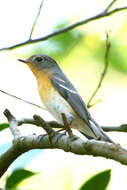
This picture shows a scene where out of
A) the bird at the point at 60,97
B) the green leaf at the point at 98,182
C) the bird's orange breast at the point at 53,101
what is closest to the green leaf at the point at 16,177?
the green leaf at the point at 98,182

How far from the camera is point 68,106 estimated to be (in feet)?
14.6

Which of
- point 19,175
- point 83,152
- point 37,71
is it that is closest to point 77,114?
point 37,71

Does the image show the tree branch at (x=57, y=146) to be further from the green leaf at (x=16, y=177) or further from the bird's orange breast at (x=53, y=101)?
the bird's orange breast at (x=53, y=101)

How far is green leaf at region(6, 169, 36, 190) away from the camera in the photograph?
215cm

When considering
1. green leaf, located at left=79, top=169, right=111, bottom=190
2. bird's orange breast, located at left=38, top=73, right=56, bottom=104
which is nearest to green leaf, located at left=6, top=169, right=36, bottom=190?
green leaf, located at left=79, top=169, right=111, bottom=190

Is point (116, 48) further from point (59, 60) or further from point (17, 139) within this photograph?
point (17, 139)

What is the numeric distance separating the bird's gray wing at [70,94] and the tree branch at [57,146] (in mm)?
1221

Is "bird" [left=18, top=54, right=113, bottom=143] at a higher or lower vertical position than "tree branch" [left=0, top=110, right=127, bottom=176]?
lower

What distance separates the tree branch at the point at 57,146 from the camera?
2.17 meters

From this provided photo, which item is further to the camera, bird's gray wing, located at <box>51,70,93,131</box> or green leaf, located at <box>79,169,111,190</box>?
bird's gray wing, located at <box>51,70,93,131</box>

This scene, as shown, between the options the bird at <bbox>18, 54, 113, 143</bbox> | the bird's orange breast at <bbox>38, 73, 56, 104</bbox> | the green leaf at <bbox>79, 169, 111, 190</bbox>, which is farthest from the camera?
the bird's orange breast at <bbox>38, 73, 56, 104</bbox>

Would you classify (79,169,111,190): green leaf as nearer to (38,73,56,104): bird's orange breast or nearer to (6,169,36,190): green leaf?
(6,169,36,190): green leaf

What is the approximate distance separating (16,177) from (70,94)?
8.57ft

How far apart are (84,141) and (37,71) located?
9.44 ft
